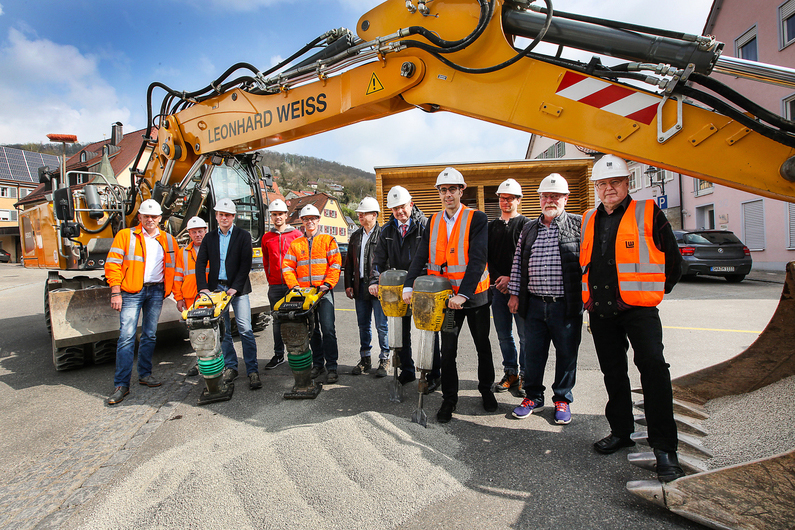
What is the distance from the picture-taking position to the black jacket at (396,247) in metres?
4.42

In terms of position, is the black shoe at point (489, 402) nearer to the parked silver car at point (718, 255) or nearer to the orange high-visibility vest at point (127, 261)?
the orange high-visibility vest at point (127, 261)

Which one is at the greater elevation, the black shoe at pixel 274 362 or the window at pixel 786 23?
the window at pixel 786 23

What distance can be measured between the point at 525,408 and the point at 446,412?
670 millimetres

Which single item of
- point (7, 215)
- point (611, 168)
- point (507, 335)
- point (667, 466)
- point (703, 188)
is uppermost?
point (7, 215)

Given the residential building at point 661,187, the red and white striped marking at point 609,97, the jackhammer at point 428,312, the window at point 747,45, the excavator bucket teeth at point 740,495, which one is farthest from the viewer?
the residential building at point 661,187

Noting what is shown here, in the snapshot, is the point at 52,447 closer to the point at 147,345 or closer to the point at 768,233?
the point at 147,345

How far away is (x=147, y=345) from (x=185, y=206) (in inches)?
99.0

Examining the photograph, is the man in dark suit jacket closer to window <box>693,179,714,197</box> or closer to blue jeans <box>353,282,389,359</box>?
blue jeans <box>353,282,389,359</box>

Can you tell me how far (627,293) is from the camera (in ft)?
8.68

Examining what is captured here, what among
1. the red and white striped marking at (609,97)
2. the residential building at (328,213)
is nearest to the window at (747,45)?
the red and white striped marking at (609,97)

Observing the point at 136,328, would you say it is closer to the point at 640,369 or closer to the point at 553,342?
the point at 553,342

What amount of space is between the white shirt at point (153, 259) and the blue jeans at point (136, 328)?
0.11 m

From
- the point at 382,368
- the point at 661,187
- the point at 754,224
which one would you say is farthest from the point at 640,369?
the point at 661,187

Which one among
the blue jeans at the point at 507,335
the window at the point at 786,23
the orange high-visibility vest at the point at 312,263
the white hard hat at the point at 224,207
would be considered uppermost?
the window at the point at 786,23
